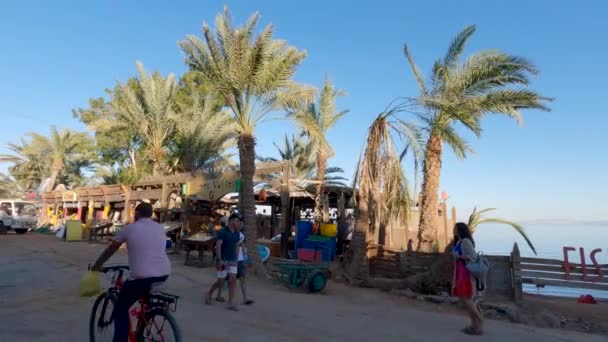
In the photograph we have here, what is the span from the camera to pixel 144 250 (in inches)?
163

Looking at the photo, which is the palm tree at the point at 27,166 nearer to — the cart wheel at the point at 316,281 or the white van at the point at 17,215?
the white van at the point at 17,215

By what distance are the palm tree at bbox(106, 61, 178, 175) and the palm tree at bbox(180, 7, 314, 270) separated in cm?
1268

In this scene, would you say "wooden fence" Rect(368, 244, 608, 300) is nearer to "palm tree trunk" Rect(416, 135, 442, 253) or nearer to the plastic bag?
"palm tree trunk" Rect(416, 135, 442, 253)

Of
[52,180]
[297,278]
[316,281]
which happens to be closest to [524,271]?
[316,281]

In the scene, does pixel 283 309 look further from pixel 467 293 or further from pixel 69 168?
pixel 69 168

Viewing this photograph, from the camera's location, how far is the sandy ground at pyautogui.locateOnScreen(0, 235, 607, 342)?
5.88m

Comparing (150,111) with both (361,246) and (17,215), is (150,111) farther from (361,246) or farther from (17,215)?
(361,246)

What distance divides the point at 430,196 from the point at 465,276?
716cm

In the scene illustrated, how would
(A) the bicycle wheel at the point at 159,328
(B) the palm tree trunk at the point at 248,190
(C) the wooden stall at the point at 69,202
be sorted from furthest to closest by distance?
(C) the wooden stall at the point at 69,202 → (B) the palm tree trunk at the point at 248,190 → (A) the bicycle wheel at the point at 159,328

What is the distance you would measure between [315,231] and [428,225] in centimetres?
423

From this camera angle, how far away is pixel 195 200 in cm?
1772

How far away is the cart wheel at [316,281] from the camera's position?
9906 millimetres

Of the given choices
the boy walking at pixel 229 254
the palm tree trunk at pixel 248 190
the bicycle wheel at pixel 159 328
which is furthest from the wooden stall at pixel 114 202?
the bicycle wheel at pixel 159 328

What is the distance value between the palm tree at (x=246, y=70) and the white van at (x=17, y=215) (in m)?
19.5
